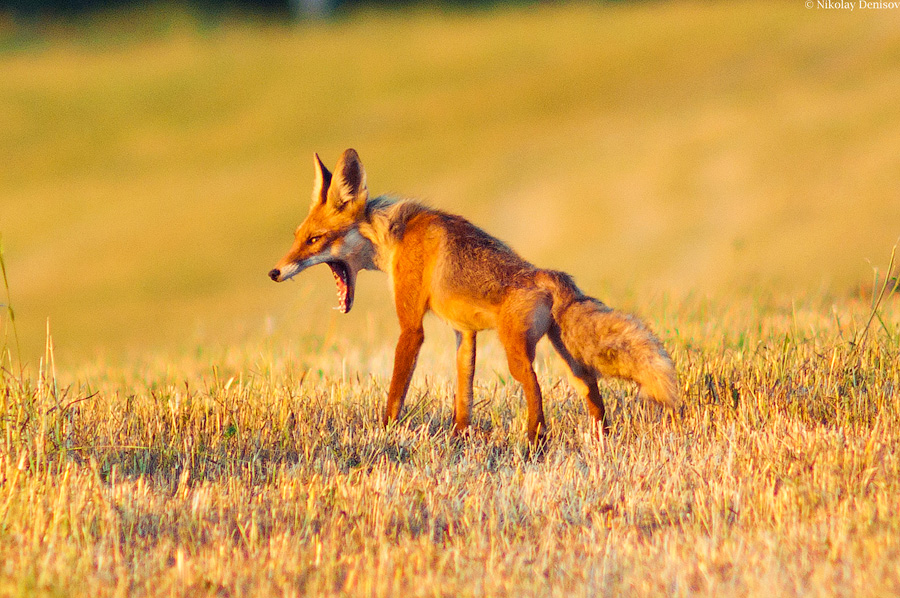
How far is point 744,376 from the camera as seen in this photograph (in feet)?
20.6

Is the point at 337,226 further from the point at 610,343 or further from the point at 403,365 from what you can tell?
the point at 610,343

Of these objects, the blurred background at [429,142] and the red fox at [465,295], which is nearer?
the red fox at [465,295]

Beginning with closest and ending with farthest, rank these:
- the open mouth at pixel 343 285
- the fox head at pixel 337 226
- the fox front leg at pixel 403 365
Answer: the fox front leg at pixel 403 365
the fox head at pixel 337 226
the open mouth at pixel 343 285

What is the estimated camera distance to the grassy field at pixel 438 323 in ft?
13.1

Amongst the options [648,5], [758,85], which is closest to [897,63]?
[758,85]

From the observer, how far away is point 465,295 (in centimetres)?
561

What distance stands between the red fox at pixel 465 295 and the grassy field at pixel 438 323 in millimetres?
413

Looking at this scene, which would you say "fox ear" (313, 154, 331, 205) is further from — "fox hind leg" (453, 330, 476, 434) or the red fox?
"fox hind leg" (453, 330, 476, 434)

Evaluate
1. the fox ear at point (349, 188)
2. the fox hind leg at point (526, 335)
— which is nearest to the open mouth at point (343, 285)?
the fox ear at point (349, 188)

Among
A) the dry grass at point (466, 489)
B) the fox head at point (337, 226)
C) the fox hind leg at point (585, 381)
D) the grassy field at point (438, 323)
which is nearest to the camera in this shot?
the dry grass at point (466, 489)

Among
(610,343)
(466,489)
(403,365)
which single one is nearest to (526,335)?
(610,343)

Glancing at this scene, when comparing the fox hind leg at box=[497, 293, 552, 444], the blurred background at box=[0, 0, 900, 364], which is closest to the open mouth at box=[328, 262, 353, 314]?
the fox hind leg at box=[497, 293, 552, 444]

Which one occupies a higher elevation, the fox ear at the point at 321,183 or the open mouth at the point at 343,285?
the fox ear at the point at 321,183

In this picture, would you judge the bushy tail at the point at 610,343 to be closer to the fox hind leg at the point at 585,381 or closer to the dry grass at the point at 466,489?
the fox hind leg at the point at 585,381
